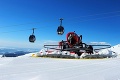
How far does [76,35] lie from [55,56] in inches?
322

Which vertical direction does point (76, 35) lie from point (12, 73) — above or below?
above

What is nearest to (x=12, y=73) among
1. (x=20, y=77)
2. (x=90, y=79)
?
A: (x=20, y=77)

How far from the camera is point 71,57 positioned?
21156 mm

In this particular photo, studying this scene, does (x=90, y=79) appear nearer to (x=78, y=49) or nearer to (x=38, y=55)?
(x=38, y=55)

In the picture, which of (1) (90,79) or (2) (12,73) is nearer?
(1) (90,79)

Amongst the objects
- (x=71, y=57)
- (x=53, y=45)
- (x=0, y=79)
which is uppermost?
(x=53, y=45)

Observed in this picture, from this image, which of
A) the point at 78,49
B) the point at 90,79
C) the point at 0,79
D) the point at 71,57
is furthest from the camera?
the point at 78,49

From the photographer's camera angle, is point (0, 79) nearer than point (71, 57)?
Yes

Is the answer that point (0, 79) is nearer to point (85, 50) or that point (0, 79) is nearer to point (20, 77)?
point (20, 77)

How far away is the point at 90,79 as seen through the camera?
9.77 meters

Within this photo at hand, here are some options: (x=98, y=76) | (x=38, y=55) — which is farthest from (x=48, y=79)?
(x=38, y=55)

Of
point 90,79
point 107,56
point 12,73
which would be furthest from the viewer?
point 107,56

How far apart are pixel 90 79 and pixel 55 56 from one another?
12.2 meters

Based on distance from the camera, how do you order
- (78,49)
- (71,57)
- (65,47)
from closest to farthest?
(71,57), (78,49), (65,47)
